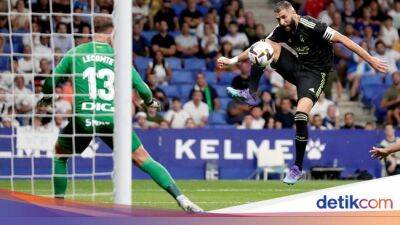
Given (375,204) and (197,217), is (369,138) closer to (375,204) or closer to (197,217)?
(375,204)

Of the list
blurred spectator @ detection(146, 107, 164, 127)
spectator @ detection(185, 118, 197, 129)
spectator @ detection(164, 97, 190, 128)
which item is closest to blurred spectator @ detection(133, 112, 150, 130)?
blurred spectator @ detection(146, 107, 164, 127)

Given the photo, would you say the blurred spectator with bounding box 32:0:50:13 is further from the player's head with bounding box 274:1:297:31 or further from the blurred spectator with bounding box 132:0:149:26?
the blurred spectator with bounding box 132:0:149:26

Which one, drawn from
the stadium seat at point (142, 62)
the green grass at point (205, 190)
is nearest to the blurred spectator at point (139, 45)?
the stadium seat at point (142, 62)

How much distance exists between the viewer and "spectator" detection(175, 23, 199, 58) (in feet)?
76.2

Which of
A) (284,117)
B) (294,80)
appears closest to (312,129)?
(284,117)

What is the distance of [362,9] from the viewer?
2461cm

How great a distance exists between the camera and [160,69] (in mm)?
22391

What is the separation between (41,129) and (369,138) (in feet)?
19.6

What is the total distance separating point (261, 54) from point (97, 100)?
256 centimetres

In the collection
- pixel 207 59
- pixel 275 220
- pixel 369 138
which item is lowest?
pixel 275 220

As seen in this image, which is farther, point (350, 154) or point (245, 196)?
point (350, 154)

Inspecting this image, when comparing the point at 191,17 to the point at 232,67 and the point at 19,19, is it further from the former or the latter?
the point at 19,19

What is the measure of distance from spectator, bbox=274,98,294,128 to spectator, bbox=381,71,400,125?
6.63ft

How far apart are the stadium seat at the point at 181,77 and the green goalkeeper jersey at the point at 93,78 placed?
10338mm
